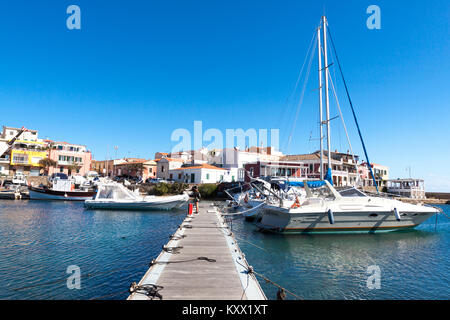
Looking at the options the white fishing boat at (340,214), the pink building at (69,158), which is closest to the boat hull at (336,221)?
the white fishing boat at (340,214)

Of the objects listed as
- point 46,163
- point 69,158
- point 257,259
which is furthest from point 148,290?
point 69,158

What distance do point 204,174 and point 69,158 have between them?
35556 millimetres

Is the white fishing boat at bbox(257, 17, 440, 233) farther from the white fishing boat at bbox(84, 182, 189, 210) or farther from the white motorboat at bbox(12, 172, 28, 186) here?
the white motorboat at bbox(12, 172, 28, 186)

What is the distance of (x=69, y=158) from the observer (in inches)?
2650

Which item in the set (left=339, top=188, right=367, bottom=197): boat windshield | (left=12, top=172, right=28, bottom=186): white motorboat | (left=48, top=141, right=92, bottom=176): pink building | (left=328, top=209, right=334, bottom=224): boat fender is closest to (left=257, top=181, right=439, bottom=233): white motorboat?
(left=328, top=209, right=334, bottom=224): boat fender

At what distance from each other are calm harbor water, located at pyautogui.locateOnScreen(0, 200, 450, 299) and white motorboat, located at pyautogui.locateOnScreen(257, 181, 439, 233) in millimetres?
782

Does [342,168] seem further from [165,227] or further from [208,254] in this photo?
[208,254]

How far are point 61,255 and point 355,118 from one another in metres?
24.8

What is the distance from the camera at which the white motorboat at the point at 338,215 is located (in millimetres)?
19125

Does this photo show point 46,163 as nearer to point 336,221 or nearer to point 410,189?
point 336,221

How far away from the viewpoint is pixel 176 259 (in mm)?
9047

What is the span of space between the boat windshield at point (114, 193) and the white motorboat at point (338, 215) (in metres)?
20.1

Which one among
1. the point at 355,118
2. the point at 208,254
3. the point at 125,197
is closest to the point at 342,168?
the point at 355,118
